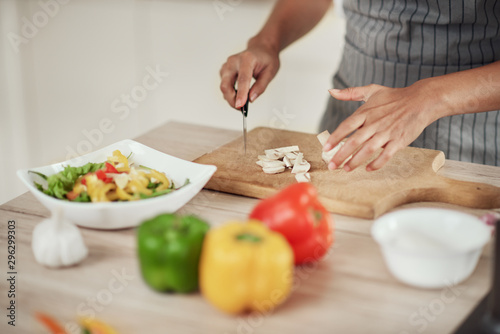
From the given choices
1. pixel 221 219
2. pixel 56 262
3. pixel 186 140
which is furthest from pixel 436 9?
pixel 56 262

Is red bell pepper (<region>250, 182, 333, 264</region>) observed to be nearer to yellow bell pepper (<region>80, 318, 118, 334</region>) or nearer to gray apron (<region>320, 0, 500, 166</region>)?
yellow bell pepper (<region>80, 318, 118, 334</region>)

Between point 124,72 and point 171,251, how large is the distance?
8.10ft

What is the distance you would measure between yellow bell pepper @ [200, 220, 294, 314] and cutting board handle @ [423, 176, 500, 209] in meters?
0.52

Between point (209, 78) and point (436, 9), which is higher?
point (436, 9)

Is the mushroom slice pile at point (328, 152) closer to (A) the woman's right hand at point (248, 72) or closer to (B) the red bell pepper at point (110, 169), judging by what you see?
(A) the woman's right hand at point (248, 72)

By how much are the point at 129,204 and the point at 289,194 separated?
0.27 meters

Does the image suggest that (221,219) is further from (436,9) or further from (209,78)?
(209,78)

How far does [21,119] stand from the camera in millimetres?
3191

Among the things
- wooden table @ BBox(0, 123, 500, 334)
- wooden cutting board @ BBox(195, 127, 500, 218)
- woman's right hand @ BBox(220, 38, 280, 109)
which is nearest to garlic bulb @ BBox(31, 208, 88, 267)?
wooden table @ BBox(0, 123, 500, 334)

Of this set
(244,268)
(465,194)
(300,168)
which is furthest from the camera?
(300,168)

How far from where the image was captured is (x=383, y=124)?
3.91 ft

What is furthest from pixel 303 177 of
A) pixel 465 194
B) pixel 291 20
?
pixel 291 20

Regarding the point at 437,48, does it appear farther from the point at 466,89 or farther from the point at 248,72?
the point at 248,72

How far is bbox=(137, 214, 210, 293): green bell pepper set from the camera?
784 mm
